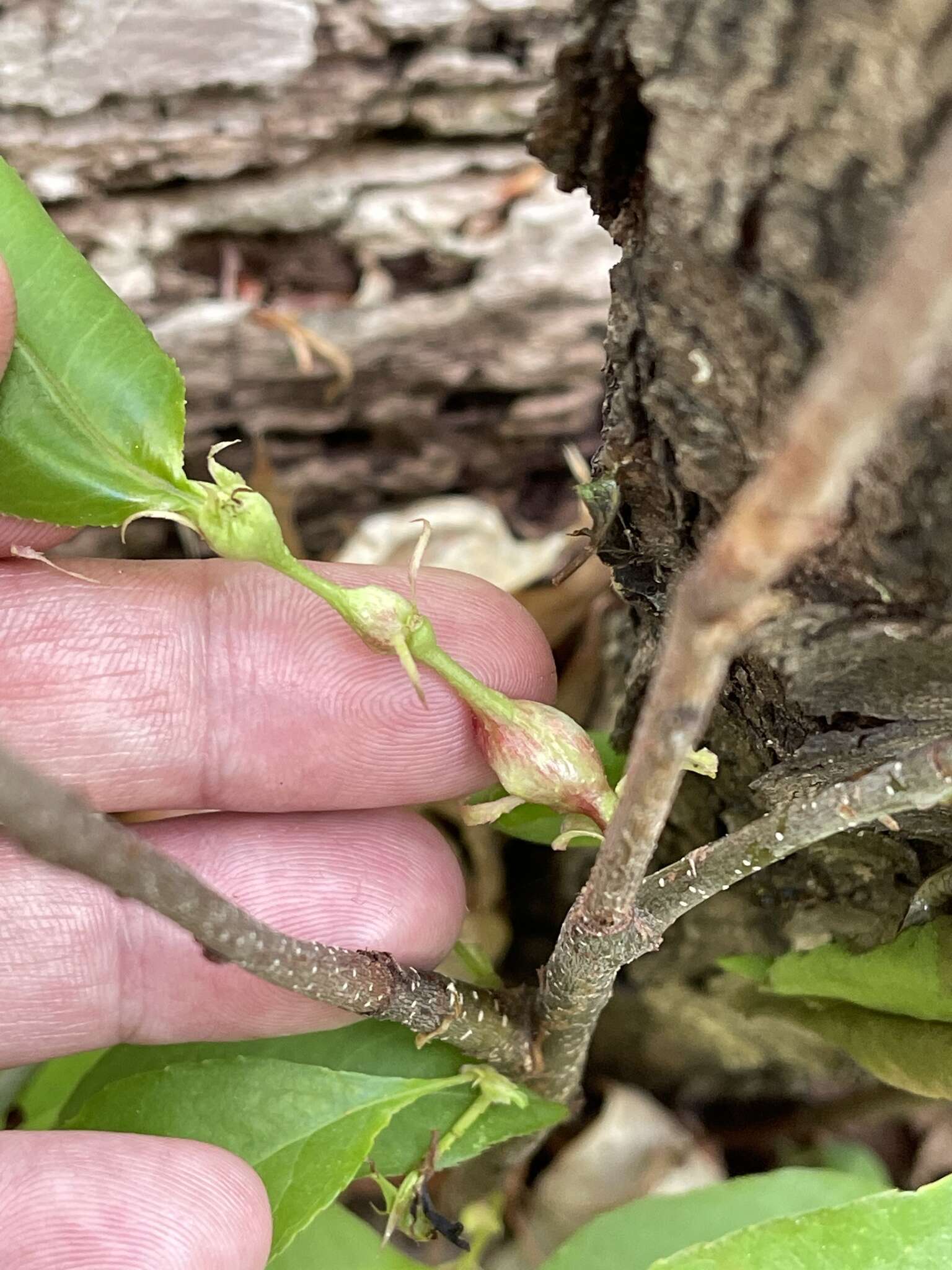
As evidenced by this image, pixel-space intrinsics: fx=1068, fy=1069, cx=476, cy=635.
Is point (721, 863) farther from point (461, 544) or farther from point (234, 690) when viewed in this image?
point (461, 544)

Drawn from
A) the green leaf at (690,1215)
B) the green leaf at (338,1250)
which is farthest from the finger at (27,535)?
the green leaf at (690,1215)

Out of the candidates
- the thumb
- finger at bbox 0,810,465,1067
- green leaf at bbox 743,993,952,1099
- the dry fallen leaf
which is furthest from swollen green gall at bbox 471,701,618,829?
the dry fallen leaf

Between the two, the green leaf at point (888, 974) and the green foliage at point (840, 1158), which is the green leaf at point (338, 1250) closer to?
the green leaf at point (888, 974)

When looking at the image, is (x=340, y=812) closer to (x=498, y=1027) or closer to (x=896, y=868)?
(x=498, y=1027)

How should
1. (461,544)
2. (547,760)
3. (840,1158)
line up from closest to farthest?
1. (547,760)
2. (840,1158)
3. (461,544)

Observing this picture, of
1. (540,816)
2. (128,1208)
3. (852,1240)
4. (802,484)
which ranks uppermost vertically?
(802,484)

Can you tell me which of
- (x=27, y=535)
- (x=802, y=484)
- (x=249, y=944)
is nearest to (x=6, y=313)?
(x=27, y=535)
